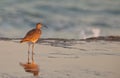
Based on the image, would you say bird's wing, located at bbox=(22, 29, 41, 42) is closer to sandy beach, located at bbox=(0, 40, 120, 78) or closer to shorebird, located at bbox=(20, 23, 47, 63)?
shorebird, located at bbox=(20, 23, 47, 63)

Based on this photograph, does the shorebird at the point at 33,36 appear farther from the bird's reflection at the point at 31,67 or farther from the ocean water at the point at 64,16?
the bird's reflection at the point at 31,67

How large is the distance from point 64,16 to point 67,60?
1.66 meters

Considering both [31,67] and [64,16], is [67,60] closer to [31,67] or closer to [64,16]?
[31,67]

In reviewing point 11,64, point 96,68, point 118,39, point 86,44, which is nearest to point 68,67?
point 96,68

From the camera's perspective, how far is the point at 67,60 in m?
4.80

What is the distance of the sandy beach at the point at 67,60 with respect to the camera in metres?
4.19

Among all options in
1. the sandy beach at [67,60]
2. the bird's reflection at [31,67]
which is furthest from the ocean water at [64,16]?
the bird's reflection at [31,67]

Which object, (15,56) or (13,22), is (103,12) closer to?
(13,22)

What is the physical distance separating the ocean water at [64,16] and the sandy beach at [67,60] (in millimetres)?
260

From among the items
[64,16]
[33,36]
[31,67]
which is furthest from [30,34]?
[31,67]

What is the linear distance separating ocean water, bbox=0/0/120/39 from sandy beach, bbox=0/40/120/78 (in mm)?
Answer: 260

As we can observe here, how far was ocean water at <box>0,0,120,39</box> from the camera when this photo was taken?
6.18m

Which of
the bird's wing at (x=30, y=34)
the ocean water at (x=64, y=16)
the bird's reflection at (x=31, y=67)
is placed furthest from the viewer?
the ocean water at (x=64, y=16)

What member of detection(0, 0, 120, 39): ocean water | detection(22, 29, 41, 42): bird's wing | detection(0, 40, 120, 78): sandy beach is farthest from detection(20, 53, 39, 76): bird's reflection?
detection(0, 0, 120, 39): ocean water
